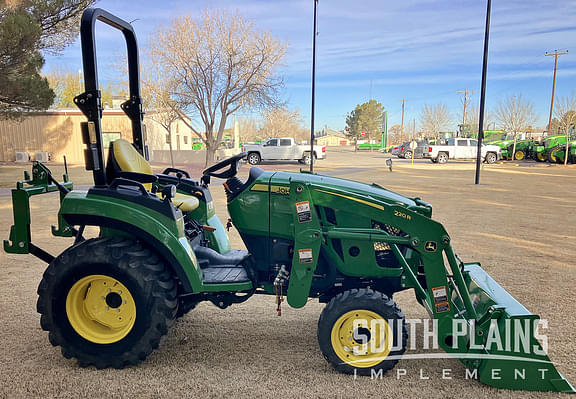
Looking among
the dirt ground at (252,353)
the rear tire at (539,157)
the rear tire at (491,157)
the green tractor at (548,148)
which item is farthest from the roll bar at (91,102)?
the rear tire at (539,157)

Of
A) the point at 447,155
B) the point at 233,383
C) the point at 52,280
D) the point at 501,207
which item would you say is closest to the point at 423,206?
the point at 233,383

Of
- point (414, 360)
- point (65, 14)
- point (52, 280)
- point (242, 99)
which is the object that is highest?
point (65, 14)

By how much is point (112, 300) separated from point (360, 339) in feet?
5.97

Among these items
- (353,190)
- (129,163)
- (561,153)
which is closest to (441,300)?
(353,190)

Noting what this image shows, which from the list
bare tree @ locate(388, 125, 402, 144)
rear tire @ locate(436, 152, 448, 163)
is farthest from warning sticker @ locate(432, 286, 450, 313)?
bare tree @ locate(388, 125, 402, 144)

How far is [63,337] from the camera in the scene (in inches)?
120

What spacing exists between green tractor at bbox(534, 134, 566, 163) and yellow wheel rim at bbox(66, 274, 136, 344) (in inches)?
1203

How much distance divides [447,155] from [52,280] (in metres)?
30.4

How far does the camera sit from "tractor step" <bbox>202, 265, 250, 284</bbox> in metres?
3.18

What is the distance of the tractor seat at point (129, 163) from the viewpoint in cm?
369

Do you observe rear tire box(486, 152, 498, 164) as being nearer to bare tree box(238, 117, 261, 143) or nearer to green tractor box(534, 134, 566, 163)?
green tractor box(534, 134, 566, 163)

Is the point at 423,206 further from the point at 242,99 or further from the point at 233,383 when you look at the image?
the point at 242,99

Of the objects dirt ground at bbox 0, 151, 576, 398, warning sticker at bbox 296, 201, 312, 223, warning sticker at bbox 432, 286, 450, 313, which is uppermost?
warning sticker at bbox 296, 201, 312, 223

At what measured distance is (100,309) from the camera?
10.3ft
